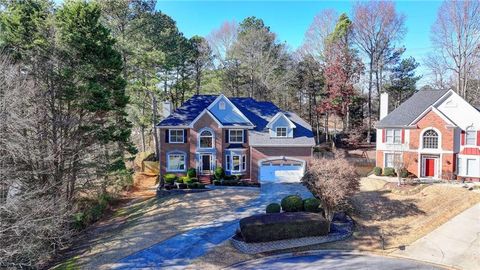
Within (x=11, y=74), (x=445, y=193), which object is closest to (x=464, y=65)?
(x=445, y=193)

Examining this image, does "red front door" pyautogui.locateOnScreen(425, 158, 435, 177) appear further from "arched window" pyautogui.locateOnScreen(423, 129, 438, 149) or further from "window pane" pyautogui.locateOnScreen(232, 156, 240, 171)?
"window pane" pyautogui.locateOnScreen(232, 156, 240, 171)

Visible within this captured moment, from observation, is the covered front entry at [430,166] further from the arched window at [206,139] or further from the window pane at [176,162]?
the window pane at [176,162]

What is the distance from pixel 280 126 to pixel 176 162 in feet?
31.4

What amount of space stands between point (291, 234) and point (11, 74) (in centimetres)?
1529

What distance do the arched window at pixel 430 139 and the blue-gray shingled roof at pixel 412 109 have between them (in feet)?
5.73

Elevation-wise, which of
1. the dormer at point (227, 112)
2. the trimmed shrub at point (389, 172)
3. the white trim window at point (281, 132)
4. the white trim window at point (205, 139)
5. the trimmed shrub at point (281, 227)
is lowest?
the trimmed shrub at point (281, 227)

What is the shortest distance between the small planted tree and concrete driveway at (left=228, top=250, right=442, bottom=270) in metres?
3.02

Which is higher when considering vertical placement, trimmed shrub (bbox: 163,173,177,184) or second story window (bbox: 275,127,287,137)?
second story window (bbox: 275,127,287,137)

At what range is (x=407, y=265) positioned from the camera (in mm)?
14773

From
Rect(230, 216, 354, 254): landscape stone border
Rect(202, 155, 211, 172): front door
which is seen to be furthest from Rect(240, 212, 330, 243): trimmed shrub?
Rect(202, 155, 211, 172): front door

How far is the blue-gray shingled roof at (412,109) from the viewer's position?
2930 cm

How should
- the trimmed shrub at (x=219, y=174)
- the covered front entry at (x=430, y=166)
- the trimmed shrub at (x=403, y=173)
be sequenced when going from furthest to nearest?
the covered front entry at (x=430, y=166) < the trimmed shrub at (x=403, y=173) < the trimmed shrub at (x=219, y=174)

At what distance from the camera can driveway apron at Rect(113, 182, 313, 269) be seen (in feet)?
47.5

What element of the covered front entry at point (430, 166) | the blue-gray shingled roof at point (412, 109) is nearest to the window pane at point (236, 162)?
the blue-gray shingled roof at point (412, 109)
